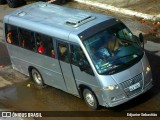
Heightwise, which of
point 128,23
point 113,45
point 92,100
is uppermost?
point 113,45

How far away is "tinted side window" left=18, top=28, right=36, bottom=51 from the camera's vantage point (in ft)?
43.8

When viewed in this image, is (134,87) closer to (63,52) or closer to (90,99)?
(90,99)

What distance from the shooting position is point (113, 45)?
1127 cm

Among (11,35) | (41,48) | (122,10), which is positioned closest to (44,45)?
(41,48)

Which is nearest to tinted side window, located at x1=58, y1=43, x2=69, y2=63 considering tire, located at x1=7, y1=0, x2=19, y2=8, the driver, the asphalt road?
the driver

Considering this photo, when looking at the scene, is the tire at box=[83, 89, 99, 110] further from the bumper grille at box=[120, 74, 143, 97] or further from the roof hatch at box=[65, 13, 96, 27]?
the roof hatch at box=[65, 13, 96, 27]

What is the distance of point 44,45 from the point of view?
41.8ft

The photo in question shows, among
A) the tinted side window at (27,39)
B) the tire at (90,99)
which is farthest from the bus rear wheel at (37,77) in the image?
the tire at (90,99)

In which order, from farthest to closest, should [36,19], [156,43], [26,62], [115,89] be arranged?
[156,43] < [26,62] < [36,19] < [115,89]

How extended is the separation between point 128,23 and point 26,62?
6619 mm

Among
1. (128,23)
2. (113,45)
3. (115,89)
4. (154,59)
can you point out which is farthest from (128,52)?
(128,23)

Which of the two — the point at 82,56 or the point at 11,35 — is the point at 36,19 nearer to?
the point at 11,35

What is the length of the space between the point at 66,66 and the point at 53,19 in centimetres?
180

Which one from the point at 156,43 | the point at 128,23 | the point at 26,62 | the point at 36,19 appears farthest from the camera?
the point at 128,23
